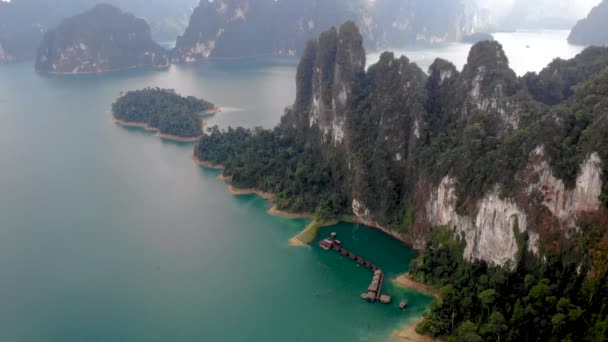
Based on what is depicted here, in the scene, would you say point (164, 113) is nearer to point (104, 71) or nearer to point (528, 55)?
point (104, 71)

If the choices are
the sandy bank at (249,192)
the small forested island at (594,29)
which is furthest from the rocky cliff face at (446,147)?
the small forested island at (594,29)

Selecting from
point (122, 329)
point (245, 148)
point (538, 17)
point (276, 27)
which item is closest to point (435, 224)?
point (122, 329)

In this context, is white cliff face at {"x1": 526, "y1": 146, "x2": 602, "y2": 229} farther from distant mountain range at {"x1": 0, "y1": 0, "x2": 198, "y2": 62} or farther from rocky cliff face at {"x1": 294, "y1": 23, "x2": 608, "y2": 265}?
distant mountain range at {"x1": 0, "y1": 0, "x2": 198, "y2": 62}

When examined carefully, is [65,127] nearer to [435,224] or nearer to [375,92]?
[375,92]

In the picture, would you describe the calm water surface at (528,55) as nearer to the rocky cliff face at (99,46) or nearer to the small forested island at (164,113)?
the small forested island at (164,113)

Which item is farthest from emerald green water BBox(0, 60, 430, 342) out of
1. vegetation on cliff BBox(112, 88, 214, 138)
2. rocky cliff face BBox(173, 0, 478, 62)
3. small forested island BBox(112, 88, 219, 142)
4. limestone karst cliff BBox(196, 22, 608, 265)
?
rocky cliff face BBox(173, 0, 478, 62)

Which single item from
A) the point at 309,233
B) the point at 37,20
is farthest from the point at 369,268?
the point at 37,20
